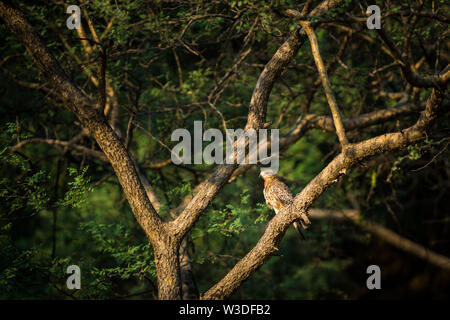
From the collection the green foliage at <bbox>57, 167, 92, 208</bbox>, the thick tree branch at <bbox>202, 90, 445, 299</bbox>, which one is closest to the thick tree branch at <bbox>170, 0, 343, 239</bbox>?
the thick tree branch at <bbox>202, 90, 445, 299</bbox>

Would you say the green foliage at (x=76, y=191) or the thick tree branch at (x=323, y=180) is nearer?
the thick tree branch at (x=323, y=180)

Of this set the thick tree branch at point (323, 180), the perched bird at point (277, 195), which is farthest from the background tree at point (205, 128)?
the perched bird at point (277, 195)

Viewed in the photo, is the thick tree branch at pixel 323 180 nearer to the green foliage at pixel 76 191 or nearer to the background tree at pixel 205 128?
the background tree at pixel 205 128

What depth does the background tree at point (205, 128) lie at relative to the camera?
13.7 feet

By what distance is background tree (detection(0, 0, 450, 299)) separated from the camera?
13.7 ft

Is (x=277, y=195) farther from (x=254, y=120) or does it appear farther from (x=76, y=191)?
(x=76, y=191)

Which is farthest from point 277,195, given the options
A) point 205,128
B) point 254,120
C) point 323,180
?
point 205,128

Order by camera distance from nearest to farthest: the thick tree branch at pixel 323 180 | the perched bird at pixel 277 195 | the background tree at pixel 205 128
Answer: the thick tree branch at pixel 323 180
the background tree at pixel 205 128
the perched bird at pixel 277 195

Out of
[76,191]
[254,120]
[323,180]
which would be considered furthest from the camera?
[254,120]

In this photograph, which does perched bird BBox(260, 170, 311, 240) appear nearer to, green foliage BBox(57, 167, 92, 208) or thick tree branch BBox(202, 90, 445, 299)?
thick tree branch BBox(202, 90, 445, 299)

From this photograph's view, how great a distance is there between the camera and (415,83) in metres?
4.05

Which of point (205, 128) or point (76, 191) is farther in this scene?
point (205, 128)

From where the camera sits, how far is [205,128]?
6.25 m
